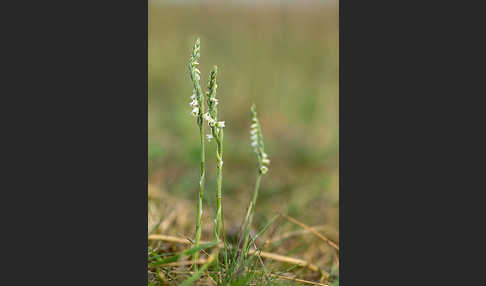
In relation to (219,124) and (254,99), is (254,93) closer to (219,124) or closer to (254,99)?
(254,99)

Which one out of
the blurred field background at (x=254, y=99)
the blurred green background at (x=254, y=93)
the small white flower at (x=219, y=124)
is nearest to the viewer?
the small white flower at (x=219, y=124)

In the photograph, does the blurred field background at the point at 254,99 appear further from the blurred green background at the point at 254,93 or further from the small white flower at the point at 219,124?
the small white flower at the point at 219,124

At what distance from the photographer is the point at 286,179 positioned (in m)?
4.00

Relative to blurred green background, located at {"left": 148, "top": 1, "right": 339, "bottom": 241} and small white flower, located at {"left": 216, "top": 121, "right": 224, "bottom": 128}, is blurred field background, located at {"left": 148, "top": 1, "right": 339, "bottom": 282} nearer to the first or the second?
blurred green background, located at {"left": 148, "top": 1, "right": 339, "bottom": 241}

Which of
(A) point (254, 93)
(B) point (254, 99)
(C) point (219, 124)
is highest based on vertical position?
(A) point (254, 93)

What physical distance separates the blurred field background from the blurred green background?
0.02 meters

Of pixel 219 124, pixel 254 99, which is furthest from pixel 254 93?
pixel 219 124

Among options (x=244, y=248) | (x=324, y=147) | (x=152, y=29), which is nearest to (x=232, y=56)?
(x=152, y=29)

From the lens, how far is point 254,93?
223 inches

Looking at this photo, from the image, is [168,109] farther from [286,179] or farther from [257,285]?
[257,285]

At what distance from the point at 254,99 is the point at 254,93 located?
0.16 meters

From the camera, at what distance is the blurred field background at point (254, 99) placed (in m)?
3.63

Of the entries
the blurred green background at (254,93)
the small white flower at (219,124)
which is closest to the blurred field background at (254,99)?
the blurred green background at (254,93)

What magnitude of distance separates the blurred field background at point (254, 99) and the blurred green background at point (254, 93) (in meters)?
0.02
